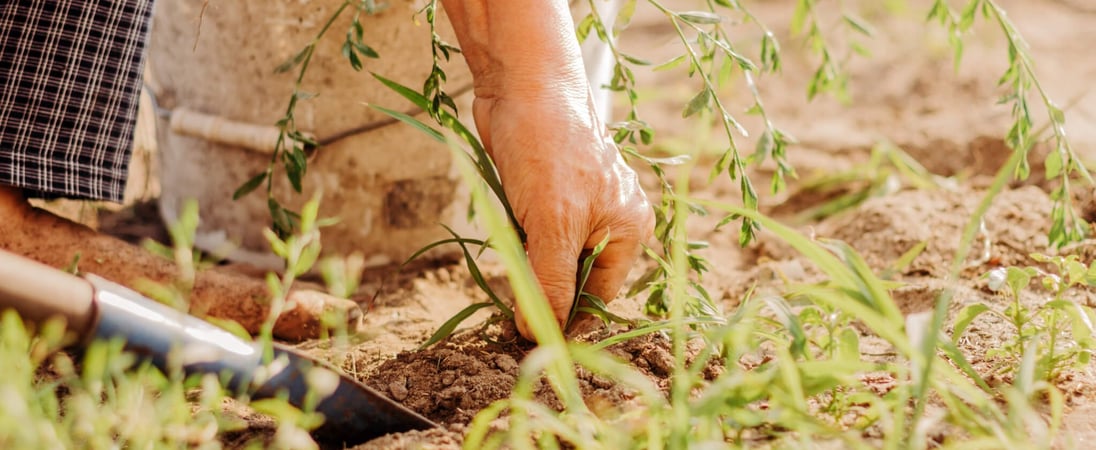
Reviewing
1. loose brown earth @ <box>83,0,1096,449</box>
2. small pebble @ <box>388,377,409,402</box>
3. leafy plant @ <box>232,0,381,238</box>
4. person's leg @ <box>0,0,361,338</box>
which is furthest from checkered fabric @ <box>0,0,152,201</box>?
small pebble @ <box>388,377,409,402</box>

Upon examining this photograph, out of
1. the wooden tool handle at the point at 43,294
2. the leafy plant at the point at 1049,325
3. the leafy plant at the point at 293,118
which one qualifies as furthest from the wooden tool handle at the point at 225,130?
the leafy plant at the point at 1049,325

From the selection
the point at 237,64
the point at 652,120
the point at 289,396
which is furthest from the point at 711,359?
the point at 652,120

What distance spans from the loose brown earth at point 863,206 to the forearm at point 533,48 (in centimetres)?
23

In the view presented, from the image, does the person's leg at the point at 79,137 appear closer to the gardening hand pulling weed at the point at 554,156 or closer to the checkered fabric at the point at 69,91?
the checkered fabric at the point at 69,91

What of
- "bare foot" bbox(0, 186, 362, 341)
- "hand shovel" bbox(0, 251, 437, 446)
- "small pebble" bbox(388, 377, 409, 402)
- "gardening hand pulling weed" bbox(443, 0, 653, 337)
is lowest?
"bare foot" bbox(0, 186, 362, 341)

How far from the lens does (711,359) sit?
1350 mm

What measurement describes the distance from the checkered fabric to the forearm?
0.76 m

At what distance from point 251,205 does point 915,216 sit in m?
1.42

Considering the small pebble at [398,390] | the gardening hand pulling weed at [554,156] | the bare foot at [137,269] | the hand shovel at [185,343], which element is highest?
the gardening hand pulling weed at [554,156]

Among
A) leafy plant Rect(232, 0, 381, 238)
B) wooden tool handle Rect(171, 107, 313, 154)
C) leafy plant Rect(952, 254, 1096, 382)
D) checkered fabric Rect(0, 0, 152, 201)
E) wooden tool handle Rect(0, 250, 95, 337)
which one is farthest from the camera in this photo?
wooden tool handle Rect(171, 107, 313, 154)

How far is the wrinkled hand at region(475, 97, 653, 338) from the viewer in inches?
51.6

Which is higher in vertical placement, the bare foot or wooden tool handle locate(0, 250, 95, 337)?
wooden tool handle locate(0, 250, 95, 337)

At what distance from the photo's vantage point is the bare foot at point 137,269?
5.66 ft

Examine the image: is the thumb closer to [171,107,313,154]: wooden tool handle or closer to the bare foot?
the bare foot
